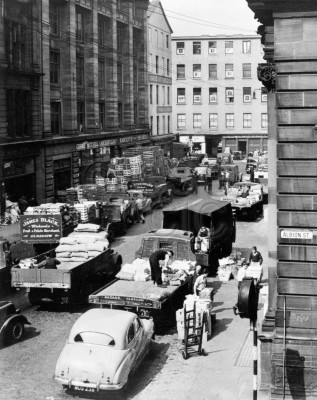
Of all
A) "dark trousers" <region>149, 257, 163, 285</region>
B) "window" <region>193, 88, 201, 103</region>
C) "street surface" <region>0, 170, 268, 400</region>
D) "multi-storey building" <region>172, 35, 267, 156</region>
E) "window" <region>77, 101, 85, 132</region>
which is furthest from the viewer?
"window" <region>193, 88, 201, 103</region>

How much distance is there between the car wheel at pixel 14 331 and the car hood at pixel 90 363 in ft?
12.2

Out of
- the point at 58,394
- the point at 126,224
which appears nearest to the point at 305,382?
the point at 58,394

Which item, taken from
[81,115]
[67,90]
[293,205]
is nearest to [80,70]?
[81,115]

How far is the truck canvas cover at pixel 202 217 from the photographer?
28.5 meters

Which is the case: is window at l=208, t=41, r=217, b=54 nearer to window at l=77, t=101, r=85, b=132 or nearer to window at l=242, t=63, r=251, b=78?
window at l=242, t=63, r=251, b=78

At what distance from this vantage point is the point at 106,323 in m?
15.5

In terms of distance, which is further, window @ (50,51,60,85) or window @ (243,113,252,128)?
window @ (243,113,252,128)

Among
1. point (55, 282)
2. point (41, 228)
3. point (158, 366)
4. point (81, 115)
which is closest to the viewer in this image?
point (158, 366)

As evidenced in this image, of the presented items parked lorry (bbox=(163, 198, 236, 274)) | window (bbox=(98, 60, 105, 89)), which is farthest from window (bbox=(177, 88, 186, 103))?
parked lorry (bbox=(163, 198, 236, 274))

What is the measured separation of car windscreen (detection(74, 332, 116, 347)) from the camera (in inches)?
593

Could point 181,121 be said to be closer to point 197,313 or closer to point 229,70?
point 229,70

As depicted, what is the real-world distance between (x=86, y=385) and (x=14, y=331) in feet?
15.1

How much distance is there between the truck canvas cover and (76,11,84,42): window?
29.6 metres

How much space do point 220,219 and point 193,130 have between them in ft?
217
